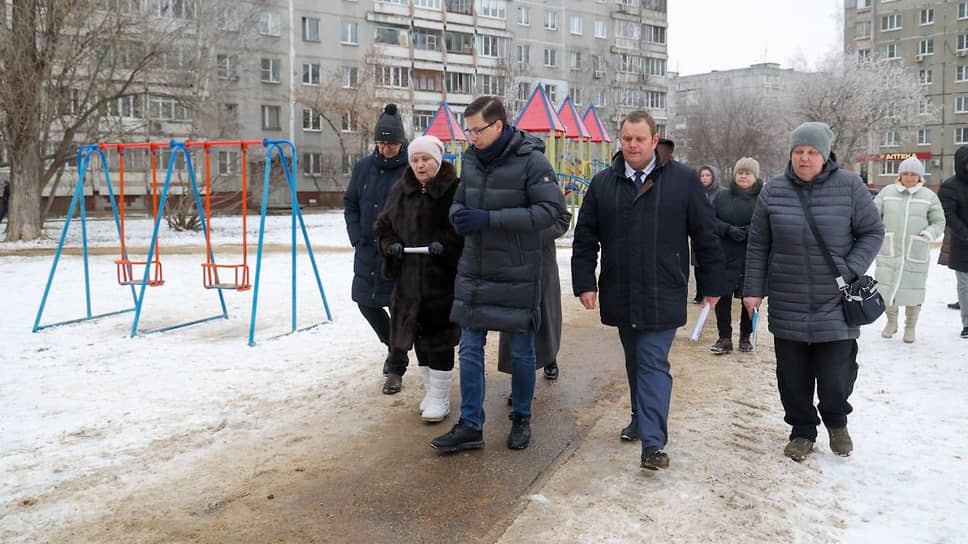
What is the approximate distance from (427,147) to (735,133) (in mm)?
59787

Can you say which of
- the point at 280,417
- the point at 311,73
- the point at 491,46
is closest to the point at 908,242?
the point at 280,417

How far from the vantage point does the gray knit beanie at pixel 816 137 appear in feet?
14.4

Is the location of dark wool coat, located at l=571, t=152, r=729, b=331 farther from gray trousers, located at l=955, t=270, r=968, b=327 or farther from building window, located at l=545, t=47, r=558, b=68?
building window, located at l=545, t=47, r=558, b=68

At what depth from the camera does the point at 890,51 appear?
6006cm

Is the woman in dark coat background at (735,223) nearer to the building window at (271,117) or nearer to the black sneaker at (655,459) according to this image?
the black sneaker at (655,459)

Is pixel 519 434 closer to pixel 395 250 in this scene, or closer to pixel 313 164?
pixel 395 250

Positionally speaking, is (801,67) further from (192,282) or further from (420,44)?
(192,282)

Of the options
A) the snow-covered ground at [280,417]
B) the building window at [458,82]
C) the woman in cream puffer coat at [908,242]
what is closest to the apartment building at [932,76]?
the building window at [458,82]

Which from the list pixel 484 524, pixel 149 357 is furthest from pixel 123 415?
pixel 484 524

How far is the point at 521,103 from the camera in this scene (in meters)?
51.8

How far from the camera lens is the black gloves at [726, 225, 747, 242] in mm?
7273

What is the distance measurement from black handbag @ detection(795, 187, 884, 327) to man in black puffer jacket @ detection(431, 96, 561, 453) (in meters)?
1.45

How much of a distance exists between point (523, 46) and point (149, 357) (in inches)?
2042

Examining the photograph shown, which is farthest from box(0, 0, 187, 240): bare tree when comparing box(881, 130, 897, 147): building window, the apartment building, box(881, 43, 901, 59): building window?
box(881, 43, 901, 59): building window
